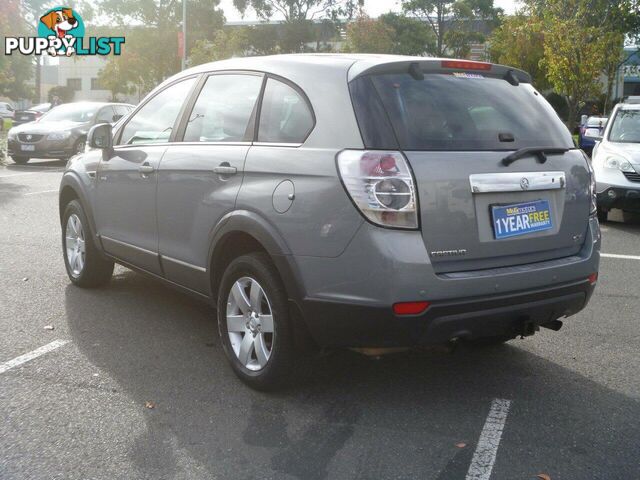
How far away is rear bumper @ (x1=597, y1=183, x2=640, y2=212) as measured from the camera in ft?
32.1

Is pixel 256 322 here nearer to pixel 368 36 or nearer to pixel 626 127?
pixel 626 127

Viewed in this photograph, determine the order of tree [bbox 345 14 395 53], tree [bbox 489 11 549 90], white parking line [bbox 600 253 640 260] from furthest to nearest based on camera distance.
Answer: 1. tree [bbox 345 14 395 53]
2. tree [bbox 489 11 549 90]
3. white parking line [bbox 600 253 640 260]

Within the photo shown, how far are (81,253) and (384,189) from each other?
3539 mm

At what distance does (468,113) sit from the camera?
3746 mm

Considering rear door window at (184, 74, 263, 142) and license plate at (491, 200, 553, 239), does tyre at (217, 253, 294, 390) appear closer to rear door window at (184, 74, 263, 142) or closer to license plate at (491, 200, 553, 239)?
rear door window at (184, 74, 263, 142)

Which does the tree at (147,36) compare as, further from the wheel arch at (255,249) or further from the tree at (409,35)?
the wheel arch at (255,249)

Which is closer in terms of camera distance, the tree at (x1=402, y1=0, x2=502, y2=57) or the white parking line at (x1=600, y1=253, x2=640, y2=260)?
the white parking line at (x1=600, y1=253, x2=640, y2=260)

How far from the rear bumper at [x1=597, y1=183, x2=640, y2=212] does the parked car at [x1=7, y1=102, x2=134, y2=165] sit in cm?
1176

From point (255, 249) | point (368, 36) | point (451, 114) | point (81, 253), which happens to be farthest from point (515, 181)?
point (368, 36)

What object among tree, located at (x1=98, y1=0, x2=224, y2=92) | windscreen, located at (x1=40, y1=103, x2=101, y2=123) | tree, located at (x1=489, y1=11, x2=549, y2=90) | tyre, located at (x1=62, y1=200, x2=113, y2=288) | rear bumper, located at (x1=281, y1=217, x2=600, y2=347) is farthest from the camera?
tree, located at (x1=98, y1=0, x2=224, y2=92)

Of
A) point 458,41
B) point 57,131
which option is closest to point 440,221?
point 57,131

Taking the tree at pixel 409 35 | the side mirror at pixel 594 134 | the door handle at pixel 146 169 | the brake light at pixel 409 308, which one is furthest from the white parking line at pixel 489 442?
the tree at pixel 409 35

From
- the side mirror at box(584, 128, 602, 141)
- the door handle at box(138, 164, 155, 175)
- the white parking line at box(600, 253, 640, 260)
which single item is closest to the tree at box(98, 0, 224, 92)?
the side mirror at box(584, 128, 602, 141)

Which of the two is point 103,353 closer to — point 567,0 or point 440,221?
point 440,221
